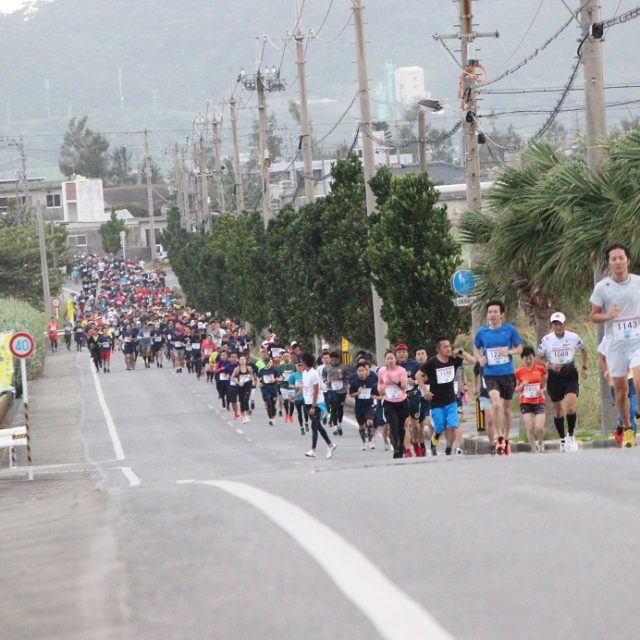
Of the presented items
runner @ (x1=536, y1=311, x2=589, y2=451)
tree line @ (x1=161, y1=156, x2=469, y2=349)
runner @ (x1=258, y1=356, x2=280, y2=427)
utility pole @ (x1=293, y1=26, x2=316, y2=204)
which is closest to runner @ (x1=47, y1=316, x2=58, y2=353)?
tree line @ (x1=161, y1=156, x2=469, y2=349)

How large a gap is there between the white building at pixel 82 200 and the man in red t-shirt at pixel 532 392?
17557 cm

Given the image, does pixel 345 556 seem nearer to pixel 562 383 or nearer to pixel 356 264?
pixel 562 383

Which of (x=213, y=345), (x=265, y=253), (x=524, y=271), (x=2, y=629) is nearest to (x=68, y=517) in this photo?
(x=2, y=629)

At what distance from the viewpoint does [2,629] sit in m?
6.29

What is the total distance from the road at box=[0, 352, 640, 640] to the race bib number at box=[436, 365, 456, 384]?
8.42 m

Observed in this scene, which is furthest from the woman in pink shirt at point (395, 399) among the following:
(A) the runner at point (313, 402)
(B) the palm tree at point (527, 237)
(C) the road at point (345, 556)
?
(C) the road at point (345, 556)

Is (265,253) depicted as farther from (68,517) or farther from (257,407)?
(68,517)

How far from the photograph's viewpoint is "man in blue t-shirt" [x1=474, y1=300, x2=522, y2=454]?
1794 centimetres

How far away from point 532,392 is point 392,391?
Answer: 3.25 metres

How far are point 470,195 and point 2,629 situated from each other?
22491mm

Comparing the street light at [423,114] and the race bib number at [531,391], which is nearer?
the race bib number at [531,391]

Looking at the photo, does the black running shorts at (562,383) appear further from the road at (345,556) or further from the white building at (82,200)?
the white building at (82,200)

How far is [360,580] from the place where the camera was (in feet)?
20.5

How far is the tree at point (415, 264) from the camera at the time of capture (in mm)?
33469
